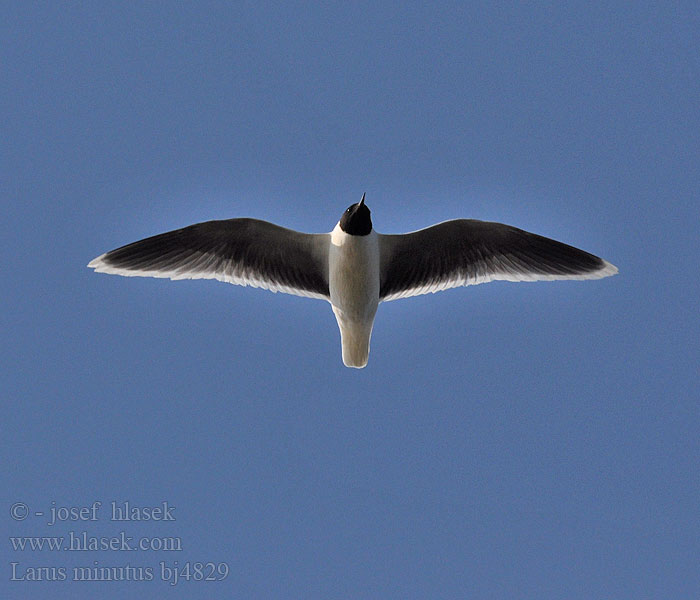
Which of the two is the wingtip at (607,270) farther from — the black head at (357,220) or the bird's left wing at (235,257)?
the bird's left wing at (235,257)

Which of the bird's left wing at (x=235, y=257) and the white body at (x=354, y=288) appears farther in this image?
the bird's left wing at (x=235, y=257)

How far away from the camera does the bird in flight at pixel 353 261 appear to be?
10430 millimetres

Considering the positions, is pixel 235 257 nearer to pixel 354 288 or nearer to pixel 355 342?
pixel 354 288

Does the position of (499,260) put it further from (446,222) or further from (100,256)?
(100,256)

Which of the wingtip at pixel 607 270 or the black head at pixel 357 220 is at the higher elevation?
the black head at pixel 357 220

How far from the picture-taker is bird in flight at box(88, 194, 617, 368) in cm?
1043

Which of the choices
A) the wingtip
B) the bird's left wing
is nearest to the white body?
the bird's left wing

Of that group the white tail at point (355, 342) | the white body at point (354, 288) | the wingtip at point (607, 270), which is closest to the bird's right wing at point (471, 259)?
the wingtip at point (607, 270)

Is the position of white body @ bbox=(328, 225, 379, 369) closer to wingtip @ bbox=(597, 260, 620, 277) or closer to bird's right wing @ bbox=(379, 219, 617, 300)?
bird's right wing @ bbox=(379, 219, 617, 300)

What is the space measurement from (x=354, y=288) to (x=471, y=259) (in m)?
1.21

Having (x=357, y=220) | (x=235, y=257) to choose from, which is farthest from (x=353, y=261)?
(x=235, y=257)

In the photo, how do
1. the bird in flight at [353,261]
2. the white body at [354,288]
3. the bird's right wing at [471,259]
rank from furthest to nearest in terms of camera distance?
→ the bird's right wing at [471,259], the bird in flight at [353,261], the white body at [354,288]

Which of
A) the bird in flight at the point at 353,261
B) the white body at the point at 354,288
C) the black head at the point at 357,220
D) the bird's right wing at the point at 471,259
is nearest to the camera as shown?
the black head at the point at 357,220

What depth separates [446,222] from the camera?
1041cm
